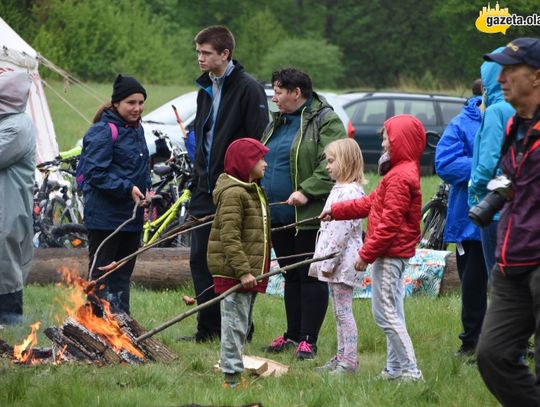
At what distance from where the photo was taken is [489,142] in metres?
7.14

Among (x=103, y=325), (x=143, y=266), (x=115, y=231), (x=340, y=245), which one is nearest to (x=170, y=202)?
(x=143, y=266)

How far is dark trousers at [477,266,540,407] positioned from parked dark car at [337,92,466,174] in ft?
61.8

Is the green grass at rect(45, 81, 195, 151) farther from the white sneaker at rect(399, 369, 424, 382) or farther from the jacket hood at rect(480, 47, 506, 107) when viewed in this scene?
the white sneaker at rect(399, 369, 424, 382)

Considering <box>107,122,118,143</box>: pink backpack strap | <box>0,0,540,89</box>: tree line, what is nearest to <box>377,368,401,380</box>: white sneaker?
<box>107,122,118,143</box>: pink backpack strap

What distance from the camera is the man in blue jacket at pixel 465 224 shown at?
823 cm

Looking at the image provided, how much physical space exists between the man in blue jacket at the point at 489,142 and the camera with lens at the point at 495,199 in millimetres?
1263

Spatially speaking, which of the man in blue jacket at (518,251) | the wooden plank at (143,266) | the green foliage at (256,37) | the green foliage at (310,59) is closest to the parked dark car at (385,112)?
the wooden plank at (143,266)

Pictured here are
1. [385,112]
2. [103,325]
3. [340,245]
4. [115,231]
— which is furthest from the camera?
[385,112]

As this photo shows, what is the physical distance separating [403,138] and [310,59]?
50303mm

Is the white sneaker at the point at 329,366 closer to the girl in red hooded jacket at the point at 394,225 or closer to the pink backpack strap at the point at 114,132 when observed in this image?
the girl in red hooded jacket at the point at 394,225

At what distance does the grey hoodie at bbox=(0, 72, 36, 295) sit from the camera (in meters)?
9.31

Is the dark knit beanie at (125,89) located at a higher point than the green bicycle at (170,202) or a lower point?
higher

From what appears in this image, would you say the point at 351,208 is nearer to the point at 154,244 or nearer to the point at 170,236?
the point at 170,236

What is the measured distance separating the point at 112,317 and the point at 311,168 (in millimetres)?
1748
